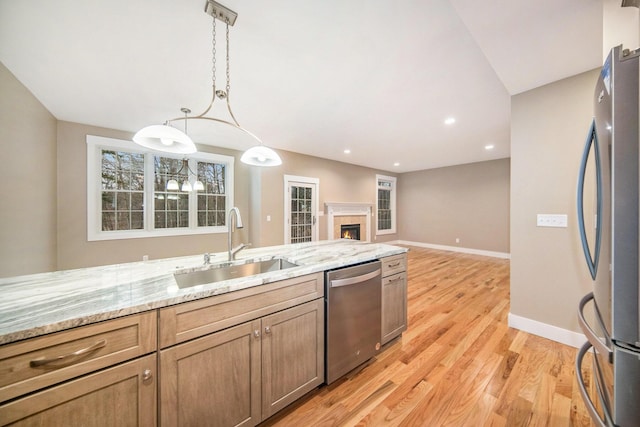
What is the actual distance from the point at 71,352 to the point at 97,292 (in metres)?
0.33

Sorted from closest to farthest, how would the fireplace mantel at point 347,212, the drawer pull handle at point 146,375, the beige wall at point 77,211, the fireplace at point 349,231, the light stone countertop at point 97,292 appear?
the light stone countertop at point 97,292 → the drawer pull handle at point 146,375 → the beige wall at point 77,211 → the fireplace mantel at point 347,212 → the fireplace at point 349,231

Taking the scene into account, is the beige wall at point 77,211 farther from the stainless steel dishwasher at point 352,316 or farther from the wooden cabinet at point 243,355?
the stainless steel dishwasher at point 352,316

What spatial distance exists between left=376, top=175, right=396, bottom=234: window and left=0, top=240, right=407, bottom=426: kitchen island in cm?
625

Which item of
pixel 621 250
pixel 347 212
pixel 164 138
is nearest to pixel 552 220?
pixel 621 250

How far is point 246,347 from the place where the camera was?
1.20 metres

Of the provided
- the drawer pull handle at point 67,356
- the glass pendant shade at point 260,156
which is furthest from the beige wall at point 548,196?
the drawer pull handle at point 67,356

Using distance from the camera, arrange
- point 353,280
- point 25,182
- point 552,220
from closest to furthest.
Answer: point 353,280, point 552,220, point 25,182

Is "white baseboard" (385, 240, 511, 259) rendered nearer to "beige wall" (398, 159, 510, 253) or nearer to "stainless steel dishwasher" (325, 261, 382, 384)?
"beige wall" (398, 159, 510, 253)

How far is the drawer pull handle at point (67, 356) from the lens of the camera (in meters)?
0.75

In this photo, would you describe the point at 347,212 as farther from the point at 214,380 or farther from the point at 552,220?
the point at 214,380

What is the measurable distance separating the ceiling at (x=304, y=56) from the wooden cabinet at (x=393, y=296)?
6.07 ft

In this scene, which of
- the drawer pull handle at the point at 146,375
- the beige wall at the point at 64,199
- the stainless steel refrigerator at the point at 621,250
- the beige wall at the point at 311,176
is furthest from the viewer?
the beige wall at the point at 311,176

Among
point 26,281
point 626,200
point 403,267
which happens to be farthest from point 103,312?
point 403,267

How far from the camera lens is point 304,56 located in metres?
1.96
